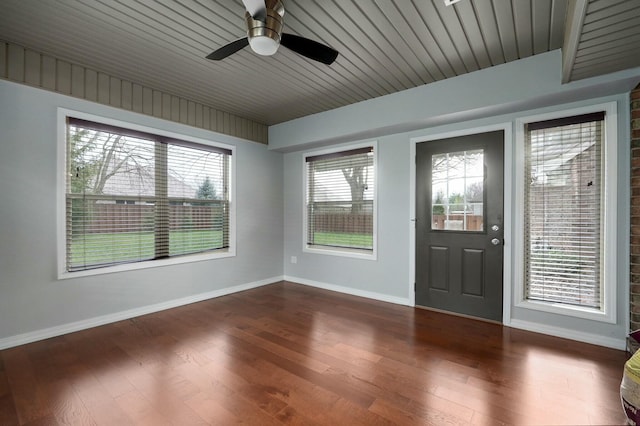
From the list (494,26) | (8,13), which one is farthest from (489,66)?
(8,13)

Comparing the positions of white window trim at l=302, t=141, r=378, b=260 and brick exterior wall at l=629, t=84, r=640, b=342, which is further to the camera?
white window trim at l=302, t=141, r=378, b=260

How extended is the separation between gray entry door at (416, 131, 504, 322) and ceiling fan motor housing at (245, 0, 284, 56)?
2.42 m

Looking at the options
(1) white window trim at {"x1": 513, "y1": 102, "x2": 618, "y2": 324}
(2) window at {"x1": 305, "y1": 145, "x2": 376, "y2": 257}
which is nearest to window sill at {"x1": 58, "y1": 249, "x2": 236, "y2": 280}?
(2) window at {"x1": 305, "y1": 145, "x2": 376, "y2": 257}

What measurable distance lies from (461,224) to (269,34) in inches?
113

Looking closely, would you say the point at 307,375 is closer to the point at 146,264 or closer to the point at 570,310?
the point at 146,264

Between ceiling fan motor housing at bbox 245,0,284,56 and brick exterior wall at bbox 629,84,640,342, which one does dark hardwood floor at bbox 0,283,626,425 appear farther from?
ceiling fan motor housing at bbox 245,0,284,56

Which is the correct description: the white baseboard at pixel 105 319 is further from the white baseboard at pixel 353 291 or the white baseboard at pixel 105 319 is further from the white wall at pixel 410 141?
the white wall at pixel 410 141

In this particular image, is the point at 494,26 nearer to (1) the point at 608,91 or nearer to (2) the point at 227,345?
(1) the point at 608,91

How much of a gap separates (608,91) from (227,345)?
4.11 metres

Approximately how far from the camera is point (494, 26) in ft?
7.33

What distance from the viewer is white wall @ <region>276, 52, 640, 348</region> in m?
2.55

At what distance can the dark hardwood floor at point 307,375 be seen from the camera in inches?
68.2

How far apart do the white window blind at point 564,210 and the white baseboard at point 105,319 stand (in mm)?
3882

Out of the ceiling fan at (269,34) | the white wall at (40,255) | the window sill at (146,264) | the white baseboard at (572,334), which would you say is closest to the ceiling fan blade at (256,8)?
the ceiling fan at (269,34)
